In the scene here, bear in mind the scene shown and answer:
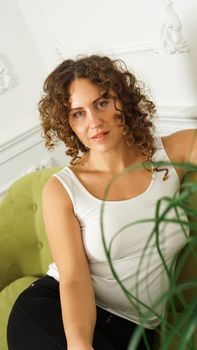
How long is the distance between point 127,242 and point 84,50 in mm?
983

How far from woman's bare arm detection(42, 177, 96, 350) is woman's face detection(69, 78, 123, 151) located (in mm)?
166

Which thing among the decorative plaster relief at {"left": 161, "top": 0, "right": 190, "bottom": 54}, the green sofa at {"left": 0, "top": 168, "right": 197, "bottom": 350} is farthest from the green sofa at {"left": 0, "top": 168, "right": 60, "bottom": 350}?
the decorative plaster relief at {"left": 161, "top": 0, "right": 190, "bottom": 54}

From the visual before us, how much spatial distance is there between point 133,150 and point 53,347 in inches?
22.5

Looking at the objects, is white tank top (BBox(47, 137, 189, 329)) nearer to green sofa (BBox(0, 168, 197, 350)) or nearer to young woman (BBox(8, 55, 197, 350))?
young woman (BBox(8, 55, 197, 350))

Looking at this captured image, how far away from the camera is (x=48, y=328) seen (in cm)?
104

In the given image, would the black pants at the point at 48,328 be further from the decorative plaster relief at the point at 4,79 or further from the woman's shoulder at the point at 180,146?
the decorative plaster relief at the point at 4,79

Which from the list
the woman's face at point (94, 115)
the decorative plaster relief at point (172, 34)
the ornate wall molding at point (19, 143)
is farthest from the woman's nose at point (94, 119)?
the ornate wall molding at point (19, 143)

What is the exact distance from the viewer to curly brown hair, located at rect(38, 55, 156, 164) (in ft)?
3.62

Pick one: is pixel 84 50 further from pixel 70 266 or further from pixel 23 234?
pixel 70 266

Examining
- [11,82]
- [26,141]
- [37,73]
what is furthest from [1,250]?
[37,73]

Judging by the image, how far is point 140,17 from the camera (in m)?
1.32

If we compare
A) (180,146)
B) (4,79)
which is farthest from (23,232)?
(4,79)

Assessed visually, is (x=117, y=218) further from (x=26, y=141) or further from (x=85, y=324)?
(x=26, y=141)

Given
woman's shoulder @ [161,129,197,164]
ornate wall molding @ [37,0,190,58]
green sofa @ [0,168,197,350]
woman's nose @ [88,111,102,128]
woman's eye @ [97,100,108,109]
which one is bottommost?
green sofa @ [0,168,197,350]
